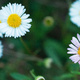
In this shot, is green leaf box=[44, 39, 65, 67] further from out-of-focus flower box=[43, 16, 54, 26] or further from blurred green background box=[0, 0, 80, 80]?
out-of-focus flower box=[43, 16, 54, 26]

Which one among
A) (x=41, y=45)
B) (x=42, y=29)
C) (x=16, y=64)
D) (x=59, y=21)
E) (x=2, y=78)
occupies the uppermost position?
(x=59, y=21)

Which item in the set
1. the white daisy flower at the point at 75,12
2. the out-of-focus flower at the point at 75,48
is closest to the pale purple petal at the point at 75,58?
the out-of-focus flower at the point at 75,48

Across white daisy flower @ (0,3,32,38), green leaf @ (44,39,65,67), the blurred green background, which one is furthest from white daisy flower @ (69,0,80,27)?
white daisy flower @ (0,3,32,38)

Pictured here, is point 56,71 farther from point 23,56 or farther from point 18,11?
point 18,11

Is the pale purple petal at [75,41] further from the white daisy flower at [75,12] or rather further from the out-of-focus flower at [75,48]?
the white daisy flower at [75,12]

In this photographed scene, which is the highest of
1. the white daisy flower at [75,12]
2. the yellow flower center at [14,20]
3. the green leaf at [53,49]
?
the white daisy flower at [75,12]

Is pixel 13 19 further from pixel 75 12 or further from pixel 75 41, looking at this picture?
pixel 75 12

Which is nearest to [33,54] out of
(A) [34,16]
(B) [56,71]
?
(B) [56,71]
